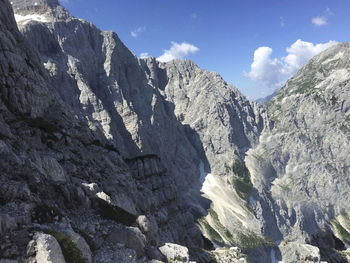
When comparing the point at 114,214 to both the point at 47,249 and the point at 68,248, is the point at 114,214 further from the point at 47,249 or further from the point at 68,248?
the point at 47,249

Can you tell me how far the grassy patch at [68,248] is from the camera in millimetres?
16000

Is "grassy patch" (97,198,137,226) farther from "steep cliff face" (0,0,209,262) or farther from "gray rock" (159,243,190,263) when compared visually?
"gray rock" (159,243,190,263)

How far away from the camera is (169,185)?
97562 mm

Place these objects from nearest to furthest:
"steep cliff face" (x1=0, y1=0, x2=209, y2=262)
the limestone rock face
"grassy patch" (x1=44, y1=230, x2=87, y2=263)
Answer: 1. the limestone rock face
2. "grassy patch" (x1=44, y1=230, x2=87, y2=263)
3. "steep cliff face" (x1=0, y1=0, x2=209, y2=262)

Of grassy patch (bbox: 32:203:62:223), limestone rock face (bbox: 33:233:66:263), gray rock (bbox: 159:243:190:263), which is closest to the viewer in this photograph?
limestone rock face (bbox: 33:233:66:263)

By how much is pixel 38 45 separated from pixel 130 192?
567 ft

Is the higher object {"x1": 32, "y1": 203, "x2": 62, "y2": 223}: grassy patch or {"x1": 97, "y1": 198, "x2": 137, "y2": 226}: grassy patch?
{"x1": 32, "y1": 203, "x2": 62, "y2": 223}: grassy patch

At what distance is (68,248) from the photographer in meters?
16.3

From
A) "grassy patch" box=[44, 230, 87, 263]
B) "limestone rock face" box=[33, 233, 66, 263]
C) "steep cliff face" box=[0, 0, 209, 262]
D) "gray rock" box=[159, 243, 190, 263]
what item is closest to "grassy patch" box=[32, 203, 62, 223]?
"steep cliff face" box=[0, 0, 209, 262]

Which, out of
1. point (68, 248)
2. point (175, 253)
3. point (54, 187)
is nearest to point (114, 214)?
point (54, 187)

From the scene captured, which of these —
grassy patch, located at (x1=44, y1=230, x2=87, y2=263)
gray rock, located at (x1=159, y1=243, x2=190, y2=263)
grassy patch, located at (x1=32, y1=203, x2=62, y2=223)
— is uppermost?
grassy patch, located at (x1=32, y1=203, x2=62, y2=223)

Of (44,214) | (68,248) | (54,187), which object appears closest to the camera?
A: (68,248)

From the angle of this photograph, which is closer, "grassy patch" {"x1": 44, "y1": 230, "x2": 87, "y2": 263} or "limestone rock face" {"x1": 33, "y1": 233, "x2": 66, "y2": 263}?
"limestone rock face" {"x1": 33, "y1": 233, "x2": 66, "y2": 263}

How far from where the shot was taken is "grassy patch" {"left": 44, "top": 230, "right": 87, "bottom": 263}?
16000 mm
